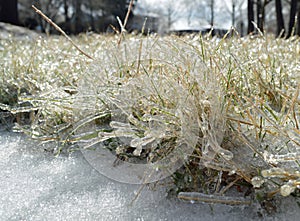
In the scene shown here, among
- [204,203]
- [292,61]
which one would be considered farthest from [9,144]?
[292,61]

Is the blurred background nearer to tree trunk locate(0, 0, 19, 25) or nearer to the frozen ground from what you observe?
tree trunk locate(0, 0, 19, 25)

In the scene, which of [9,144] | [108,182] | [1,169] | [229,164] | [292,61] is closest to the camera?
[229,164]

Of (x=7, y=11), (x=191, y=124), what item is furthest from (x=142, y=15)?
(x=191, y=124)

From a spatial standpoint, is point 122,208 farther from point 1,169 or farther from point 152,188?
point 1,169

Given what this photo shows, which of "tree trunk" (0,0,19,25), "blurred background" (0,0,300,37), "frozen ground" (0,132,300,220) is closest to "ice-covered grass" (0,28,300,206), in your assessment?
"frozen ground" (0,132,300,220)

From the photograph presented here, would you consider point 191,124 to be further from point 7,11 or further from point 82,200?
point 7,11

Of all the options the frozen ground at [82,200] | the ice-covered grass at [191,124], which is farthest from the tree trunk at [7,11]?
the frozen ground at [82,200]

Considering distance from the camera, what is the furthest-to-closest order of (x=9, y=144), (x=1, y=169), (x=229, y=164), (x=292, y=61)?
(x=292, y=61) < (x=9, y=144) < (x=1, y=169) < (x=229, y=164)
